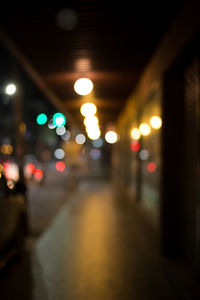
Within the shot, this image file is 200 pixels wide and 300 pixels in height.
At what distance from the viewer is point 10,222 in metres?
7.80

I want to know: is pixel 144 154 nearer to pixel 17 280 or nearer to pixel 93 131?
pixel 17 280

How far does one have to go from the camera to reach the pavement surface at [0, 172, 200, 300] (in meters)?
6.10

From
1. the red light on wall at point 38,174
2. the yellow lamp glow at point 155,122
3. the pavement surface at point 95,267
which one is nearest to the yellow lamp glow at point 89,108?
the yellow lamp glow at point 155,122

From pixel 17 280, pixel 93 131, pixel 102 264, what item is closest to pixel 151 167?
pixel 102 264

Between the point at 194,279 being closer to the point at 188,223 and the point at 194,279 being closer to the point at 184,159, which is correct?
the point at 188,223

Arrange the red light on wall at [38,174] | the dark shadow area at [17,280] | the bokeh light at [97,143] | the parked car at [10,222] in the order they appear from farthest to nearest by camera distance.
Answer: the bokeh light at [97,143]
the red light on wall at [38,174]
the parked car at [10,222]
the dark shadow area at [17,280]

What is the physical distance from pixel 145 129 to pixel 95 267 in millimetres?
5810

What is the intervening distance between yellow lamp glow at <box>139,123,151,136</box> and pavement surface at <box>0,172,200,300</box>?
2.43 metres

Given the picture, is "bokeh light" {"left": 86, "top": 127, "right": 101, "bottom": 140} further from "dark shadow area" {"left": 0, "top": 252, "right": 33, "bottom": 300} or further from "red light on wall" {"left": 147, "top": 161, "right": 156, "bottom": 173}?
"dark shadow area" {"left": 0, "top": 252, "right": 33, "bottom": 300}

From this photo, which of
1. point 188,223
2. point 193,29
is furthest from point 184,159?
point 193,29

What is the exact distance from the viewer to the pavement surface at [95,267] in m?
6.10

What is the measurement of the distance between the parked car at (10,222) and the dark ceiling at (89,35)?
2.58 meters

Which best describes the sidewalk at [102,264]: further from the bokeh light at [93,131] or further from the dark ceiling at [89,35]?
the bokeh light at [93,131]

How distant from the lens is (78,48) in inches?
336
